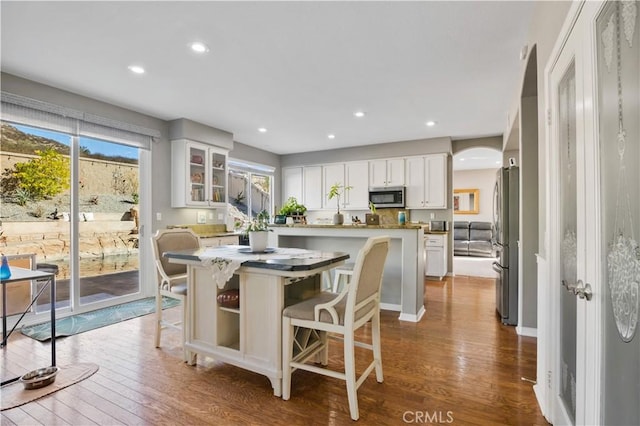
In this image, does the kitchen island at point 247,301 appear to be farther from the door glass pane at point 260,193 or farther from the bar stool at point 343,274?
the door glass pane at point 260,193

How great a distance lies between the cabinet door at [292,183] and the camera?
23.9 ft

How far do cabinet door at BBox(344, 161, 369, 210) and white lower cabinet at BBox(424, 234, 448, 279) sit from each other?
1429 millimetres

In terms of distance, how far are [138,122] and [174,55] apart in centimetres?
195

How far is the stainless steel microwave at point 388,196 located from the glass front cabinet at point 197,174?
2.85m

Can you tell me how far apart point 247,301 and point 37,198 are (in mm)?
3069

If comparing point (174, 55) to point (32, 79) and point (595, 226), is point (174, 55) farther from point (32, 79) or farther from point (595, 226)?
point (595, 226)

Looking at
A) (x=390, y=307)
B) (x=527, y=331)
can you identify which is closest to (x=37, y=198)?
(x=390, y=307)

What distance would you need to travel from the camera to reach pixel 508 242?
3498 mm

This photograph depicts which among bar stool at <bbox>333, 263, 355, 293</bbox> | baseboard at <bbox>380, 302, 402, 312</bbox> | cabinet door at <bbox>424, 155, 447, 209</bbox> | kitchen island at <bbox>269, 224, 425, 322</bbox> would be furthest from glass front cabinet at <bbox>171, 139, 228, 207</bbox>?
cabinet door at <bbox>424, 155, 447, 209</bbox>

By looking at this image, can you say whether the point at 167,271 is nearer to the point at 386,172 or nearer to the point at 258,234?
the point at 258,234

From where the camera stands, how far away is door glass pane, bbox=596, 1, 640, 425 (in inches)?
35.4

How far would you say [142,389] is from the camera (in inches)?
83.4

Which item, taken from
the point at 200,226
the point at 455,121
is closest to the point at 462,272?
the point at 455,121

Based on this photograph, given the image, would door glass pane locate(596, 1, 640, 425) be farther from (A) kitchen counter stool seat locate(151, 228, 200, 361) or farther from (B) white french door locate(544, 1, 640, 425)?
(A) kitchen counter stool seat locate(151, 228, 200, 361)
